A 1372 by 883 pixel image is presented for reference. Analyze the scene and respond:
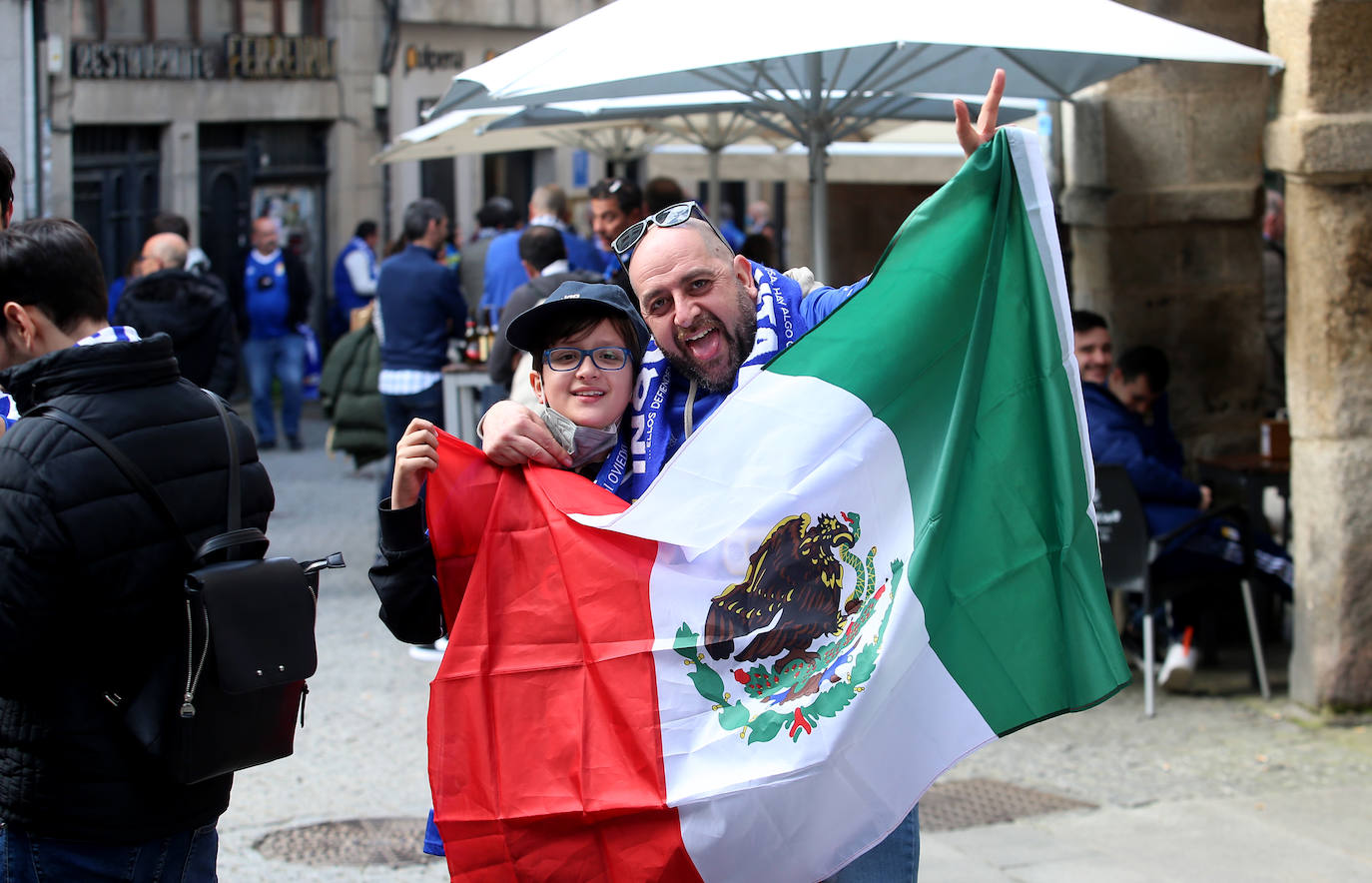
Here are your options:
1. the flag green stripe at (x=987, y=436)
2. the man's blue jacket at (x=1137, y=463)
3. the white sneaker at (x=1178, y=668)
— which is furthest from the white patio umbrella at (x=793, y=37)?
the white sneaker at (x=1178, y=668)

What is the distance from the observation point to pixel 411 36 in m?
21.8

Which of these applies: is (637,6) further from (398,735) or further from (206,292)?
(206,292)

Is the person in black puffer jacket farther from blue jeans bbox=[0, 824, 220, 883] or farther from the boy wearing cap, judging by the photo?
the boy wearing cap

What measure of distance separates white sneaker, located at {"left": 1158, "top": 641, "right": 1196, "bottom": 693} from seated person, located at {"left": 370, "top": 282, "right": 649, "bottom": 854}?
190 inches

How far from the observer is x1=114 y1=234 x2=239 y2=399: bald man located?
9.17 m

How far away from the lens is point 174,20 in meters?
19.2

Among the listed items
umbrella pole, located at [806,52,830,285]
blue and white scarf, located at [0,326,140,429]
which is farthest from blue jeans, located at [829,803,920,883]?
umbrella pole, located at [806,52,830,285]

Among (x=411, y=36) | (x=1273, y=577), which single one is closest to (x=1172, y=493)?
(x=1273, y=577)

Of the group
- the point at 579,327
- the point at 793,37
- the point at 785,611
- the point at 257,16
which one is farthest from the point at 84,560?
the point at 257,16

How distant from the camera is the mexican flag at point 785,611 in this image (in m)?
2.97

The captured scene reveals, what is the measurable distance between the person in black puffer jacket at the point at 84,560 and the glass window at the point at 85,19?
16.1 meters

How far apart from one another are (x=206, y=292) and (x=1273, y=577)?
5.86 m

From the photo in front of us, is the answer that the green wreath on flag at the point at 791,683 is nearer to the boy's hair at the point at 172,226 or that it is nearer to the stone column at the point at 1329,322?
the stone column at the point at 1329,322

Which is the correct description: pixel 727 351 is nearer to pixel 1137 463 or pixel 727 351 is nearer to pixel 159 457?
pixel 159 457
